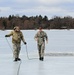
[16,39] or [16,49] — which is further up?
[16,39]

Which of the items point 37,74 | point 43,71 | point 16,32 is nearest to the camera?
point 37,74

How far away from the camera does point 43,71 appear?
11.3 meters

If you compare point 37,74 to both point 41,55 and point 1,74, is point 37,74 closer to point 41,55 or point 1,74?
point 1,74

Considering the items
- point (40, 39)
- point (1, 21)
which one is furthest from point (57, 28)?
point (40, 39)

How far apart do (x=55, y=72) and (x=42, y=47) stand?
4.37m

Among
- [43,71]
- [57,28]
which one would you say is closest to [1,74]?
[43,71]

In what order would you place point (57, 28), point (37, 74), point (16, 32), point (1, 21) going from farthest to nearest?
point (57, 28)
point (1, 21)
point (16, 32)
point (37, 74)

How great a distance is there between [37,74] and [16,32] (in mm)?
4777

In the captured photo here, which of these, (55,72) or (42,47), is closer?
(55,72)

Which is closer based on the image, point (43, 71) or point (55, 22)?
point (43, 71)

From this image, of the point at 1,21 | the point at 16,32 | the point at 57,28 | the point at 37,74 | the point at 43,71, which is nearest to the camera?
the point at 37,74

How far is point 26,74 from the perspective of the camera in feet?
34.8

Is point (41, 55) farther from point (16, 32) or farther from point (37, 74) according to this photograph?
point (37, 74)

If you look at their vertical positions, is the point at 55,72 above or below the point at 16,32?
below
